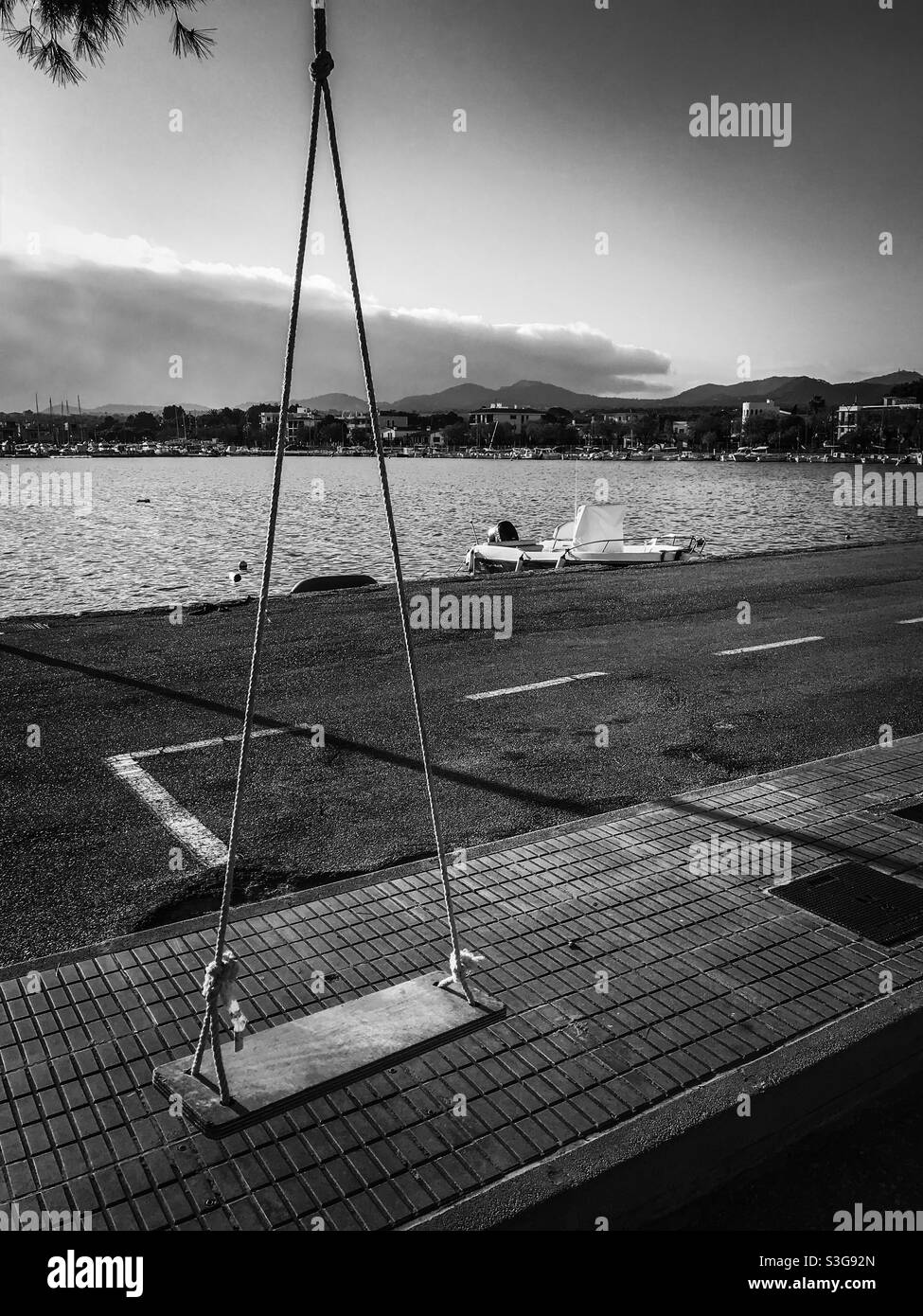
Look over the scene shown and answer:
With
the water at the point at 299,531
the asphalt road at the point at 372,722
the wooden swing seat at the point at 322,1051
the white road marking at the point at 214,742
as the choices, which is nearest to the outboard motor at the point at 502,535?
the water at the point at 299,531

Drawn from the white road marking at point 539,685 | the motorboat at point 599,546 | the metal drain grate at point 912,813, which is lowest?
the metal drain grate at point 912,813

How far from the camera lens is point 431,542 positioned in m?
52.9

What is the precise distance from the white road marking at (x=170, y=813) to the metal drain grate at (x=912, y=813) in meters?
4.54

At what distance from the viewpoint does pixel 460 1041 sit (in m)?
4.45

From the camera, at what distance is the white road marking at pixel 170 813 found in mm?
6449

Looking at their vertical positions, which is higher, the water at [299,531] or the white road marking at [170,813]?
the water at [299,531]

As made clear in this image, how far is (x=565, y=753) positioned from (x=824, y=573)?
13.3 metres

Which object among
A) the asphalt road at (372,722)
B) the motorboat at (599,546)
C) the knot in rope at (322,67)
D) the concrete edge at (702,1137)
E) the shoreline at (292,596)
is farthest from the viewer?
the motorboat at (599,546)

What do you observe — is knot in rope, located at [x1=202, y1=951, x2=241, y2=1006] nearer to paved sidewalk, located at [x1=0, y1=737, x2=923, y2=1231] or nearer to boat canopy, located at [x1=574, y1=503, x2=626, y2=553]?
paved sidewalk, located at [x1=0, y1=737, x2=923, y2=1231]

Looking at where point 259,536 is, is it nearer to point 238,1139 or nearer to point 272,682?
point 272,682

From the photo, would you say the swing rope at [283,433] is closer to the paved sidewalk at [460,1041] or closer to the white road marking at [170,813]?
the paved sidewalk at [460,1041]

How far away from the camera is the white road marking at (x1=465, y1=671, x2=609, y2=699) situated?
10.5 metres

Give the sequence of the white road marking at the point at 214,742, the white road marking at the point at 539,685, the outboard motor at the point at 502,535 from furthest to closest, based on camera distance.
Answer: the outboard motor at the point at 502,535 → the white road marking at the point at 539,685 → the white road marking at the point at 214,742
